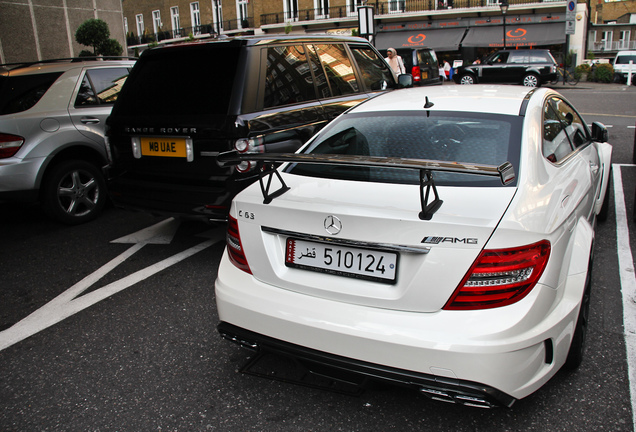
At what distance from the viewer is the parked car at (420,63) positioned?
19.1 meters

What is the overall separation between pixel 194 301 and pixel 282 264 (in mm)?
1519

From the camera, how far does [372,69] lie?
6242mm

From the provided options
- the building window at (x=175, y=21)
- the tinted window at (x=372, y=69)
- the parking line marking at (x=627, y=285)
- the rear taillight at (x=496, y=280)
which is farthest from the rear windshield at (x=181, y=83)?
the building window at (x=175, y=21)

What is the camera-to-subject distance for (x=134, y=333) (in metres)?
3.31

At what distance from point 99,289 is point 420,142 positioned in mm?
2633

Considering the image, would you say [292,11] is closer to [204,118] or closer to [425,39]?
[425,39]

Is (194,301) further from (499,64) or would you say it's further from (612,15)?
(612,15)

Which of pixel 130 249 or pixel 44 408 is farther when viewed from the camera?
pixel 130 249

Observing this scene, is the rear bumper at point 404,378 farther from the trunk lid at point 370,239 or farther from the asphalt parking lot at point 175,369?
the asphalt parking lot at point 175,369

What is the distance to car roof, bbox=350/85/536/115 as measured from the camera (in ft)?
10.1

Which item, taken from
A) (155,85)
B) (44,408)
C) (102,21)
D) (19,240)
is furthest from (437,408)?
(102,21)

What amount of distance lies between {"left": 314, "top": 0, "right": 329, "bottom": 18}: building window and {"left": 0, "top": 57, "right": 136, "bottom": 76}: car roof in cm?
4041

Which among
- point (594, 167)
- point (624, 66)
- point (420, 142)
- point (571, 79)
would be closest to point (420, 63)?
point (571, 79)

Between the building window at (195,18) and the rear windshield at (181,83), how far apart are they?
47.5 m
